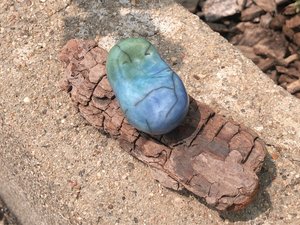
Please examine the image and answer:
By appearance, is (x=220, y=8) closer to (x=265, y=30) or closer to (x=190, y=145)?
(x=265, y=30)

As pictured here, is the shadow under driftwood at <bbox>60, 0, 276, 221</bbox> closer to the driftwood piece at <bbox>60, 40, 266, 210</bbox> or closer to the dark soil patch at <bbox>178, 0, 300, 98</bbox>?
the driftwood piece at <bbox>60, 40, 266, 210</bbox>

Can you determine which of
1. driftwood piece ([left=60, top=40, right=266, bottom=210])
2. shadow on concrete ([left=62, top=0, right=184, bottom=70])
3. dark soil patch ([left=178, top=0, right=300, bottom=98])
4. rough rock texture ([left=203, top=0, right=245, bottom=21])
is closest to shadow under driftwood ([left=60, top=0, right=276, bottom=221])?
driftwood piece ([left=60, top=40, right=266, bottom=210])

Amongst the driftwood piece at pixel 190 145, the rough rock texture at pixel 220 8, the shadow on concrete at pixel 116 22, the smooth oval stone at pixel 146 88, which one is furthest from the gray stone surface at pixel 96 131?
the rough rock texture at pixel 220 8

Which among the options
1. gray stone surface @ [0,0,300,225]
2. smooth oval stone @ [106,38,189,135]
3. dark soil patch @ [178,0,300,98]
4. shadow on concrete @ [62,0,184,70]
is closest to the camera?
smooth oval stone @ [106,38,189,135]

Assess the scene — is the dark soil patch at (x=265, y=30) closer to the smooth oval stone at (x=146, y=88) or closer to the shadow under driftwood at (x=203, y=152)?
the shadow under driftwood at (x=203, y=152)

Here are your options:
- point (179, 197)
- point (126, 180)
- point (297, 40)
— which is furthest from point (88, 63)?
point (297, 40)

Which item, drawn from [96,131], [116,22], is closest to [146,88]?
[96,131]
